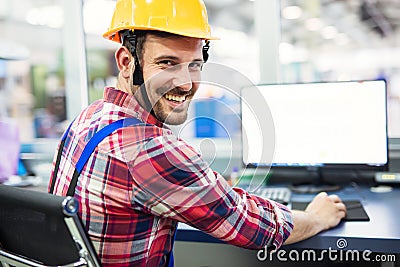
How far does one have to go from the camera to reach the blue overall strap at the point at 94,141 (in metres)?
1.00

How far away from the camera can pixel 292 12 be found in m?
2.45

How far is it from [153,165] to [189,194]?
4.0 inches

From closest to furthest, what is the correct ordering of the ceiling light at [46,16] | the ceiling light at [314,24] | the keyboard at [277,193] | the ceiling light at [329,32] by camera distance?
the keyboard at [277,193]
the ceiling light at [46,16]
the ceiling light at [314,24]
the ceiling light at [329,32]

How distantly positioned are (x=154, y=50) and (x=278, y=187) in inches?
40.0

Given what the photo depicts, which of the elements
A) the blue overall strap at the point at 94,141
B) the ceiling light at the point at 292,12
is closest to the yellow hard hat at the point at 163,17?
the blue overall strap at the point at 94,141

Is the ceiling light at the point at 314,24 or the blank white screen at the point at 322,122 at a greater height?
the ceiling light at the point at 314,24

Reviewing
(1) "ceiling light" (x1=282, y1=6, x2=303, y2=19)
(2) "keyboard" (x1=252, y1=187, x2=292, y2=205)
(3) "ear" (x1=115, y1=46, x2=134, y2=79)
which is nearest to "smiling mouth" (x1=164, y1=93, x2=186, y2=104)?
(3) "ear" (x1=115, y1=46, x2=134, y2=79)

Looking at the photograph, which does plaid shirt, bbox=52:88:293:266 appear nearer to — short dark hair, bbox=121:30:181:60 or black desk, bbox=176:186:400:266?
short dark hair, bbox=121:30:181:60

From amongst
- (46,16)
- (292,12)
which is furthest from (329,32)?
(46,16)

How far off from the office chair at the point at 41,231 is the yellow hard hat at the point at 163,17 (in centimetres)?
48

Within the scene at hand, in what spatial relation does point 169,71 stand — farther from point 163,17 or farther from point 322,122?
point 322,122

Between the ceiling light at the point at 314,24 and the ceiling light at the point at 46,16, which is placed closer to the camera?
the ceiling light at the point at 46,16

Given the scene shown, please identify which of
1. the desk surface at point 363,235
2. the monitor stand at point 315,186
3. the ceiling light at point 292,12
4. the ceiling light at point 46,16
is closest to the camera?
the desk surface at point 363,235

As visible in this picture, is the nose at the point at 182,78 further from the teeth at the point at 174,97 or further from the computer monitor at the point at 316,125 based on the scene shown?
the computer monitor at the point at 316,125
